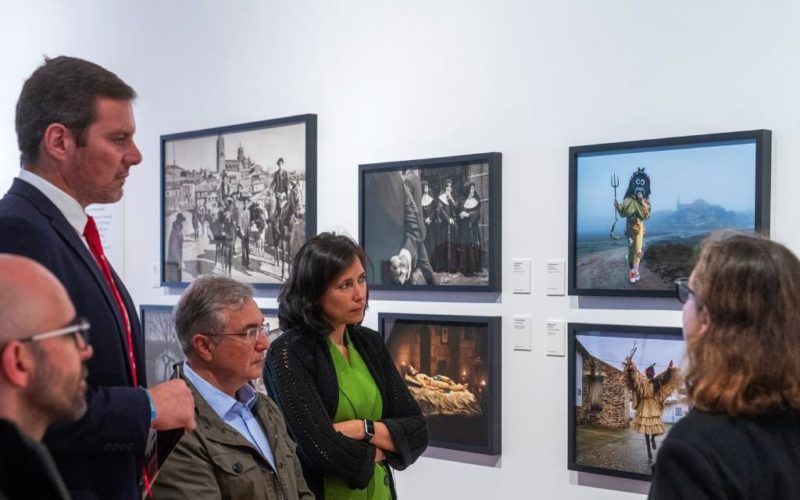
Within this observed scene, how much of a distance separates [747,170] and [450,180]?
152 centimetres

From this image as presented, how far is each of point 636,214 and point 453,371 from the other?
1.29 metres

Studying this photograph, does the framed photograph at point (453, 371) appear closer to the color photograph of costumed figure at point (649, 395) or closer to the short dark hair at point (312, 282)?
the color photograph of costumed figure at point (649, 395)

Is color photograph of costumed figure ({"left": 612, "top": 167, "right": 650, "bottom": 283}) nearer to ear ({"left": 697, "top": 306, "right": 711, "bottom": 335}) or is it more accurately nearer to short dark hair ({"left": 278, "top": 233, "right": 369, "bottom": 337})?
short dark hair ({"left": 278, "top": 233, "right": 369, "bottom": 337})

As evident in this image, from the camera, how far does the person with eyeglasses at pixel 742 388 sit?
6.58 feet

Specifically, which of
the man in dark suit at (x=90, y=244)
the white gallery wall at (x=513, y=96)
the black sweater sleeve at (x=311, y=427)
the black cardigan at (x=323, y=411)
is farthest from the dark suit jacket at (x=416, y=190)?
the man in dark suit at (x=90, y=244)

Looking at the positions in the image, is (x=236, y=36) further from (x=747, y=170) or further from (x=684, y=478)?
(x=684, y=478)

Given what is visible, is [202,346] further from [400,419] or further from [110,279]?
[400,419]

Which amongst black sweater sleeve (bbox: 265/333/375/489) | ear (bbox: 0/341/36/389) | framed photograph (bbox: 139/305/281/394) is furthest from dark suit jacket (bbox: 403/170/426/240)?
ear (bbox: 0/341/36/389)

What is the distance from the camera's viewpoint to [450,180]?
5.11m

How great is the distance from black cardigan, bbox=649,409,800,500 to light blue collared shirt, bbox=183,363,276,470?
5.68ft

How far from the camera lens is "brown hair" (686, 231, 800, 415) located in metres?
2.04

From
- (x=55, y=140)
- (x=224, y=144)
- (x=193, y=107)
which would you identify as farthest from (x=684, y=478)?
(x=193, y=107)

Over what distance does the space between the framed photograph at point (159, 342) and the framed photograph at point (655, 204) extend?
3082 mm

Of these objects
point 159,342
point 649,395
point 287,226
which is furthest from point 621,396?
point 159,342
